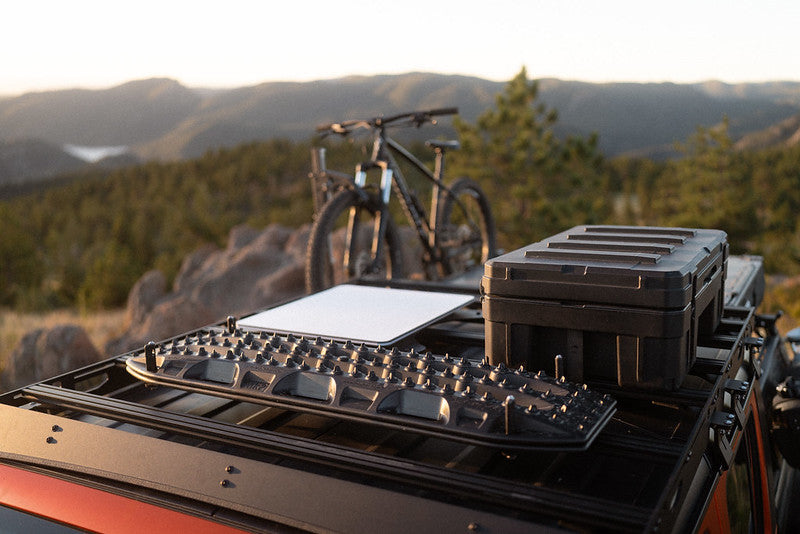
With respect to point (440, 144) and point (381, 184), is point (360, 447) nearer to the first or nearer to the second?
point (381, 184)

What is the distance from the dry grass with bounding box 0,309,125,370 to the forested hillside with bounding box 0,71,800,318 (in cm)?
59

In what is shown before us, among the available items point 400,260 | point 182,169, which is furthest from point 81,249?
point 400,260

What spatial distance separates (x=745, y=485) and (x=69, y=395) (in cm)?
196

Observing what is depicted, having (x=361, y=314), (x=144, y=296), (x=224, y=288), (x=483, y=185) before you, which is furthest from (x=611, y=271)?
(x=483, y=185)

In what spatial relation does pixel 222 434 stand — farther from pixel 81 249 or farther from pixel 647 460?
pixel 81 249

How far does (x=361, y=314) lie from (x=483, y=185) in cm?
1187

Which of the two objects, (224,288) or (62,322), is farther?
(62,322)

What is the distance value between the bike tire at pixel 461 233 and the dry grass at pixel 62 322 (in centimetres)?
625

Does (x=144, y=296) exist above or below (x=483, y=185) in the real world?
below

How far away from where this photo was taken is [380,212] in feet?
16.4

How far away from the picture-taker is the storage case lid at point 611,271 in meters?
1.54

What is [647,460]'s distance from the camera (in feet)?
4.41

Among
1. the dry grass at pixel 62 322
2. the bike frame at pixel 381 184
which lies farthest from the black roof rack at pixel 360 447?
the dry grass at pixel 62 322

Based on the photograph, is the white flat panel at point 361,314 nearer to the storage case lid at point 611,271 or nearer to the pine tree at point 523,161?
the storage case lid at point 611,271
